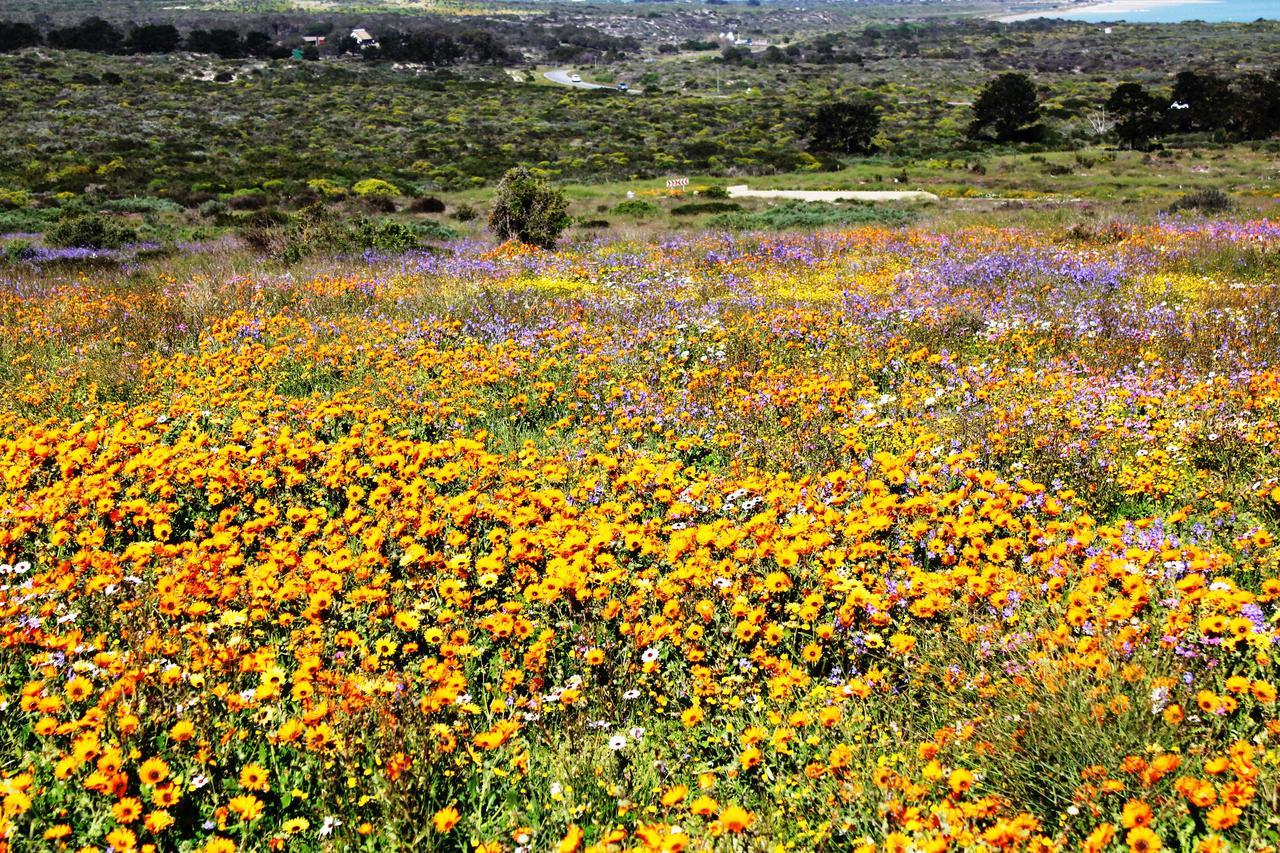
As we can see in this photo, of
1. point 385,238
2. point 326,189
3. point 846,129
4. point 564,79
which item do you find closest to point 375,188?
point 326,189

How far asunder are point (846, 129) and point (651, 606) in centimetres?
5457

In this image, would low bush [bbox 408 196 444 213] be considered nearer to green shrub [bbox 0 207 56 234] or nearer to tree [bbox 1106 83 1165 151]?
green shrub [bbox 0 207 56 234]

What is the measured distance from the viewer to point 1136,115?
49.8m

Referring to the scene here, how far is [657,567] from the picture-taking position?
4250 millimetres

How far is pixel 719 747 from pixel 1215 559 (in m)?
2.31

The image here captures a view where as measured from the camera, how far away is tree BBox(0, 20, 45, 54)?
84625 millimetres

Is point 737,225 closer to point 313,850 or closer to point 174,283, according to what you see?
point 174,283

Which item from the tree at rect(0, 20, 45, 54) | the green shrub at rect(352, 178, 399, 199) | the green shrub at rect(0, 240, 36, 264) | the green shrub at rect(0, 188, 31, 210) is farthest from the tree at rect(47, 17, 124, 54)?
the green shrub at rect(0, 240, 36, 264)

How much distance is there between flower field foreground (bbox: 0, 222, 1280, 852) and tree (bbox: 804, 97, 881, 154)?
49109mm

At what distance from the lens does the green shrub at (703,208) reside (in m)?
30.0

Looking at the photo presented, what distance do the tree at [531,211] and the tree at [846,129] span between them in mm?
38694

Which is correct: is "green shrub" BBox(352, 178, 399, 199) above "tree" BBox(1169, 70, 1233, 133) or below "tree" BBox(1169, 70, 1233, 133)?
below

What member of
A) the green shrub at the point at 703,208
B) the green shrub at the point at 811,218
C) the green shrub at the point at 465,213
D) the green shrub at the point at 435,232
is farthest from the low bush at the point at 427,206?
the green shrub at the point at 811,218

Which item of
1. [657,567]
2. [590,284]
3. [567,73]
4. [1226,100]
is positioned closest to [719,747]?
[657,567]
